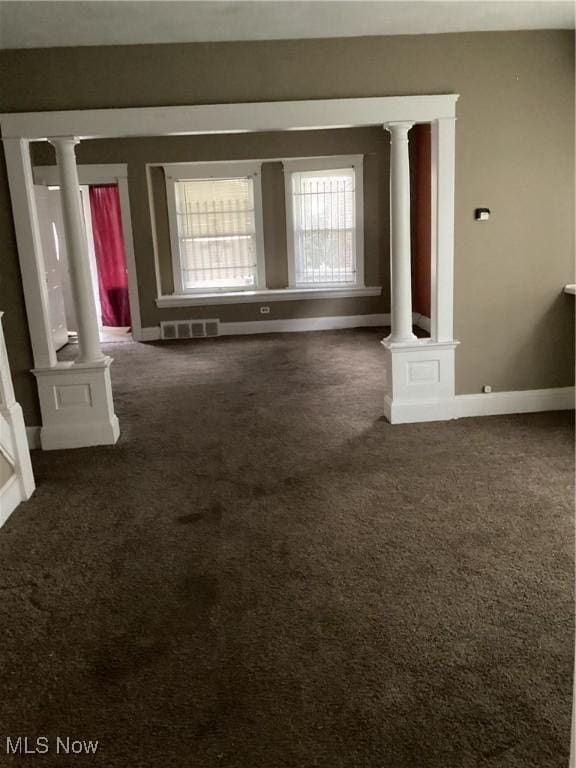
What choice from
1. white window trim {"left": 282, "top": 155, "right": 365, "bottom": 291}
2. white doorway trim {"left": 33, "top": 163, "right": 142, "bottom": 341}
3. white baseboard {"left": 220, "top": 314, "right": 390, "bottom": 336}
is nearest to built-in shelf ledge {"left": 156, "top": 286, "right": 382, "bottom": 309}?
Answer: white window trim {"left": 282, "top": 155, "right": 365, "bottom": 291}

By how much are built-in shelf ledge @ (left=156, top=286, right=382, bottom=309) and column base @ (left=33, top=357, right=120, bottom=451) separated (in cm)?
408

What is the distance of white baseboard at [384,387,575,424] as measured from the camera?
5125 millimetres

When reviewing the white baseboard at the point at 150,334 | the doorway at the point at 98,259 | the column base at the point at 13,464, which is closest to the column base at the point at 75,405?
the column base at the point at 13,464

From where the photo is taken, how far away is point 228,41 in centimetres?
448

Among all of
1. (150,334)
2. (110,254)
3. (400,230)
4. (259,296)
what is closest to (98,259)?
(110,254)

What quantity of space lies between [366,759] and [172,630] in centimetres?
96

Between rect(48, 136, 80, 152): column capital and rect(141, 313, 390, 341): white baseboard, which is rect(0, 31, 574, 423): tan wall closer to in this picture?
rect(48, 136, 80, 152): column capital

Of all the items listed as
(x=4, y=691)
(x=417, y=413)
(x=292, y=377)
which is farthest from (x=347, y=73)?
(x=4, y=691)

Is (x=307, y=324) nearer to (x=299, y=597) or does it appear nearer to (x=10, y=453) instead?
(x=10, y=453)

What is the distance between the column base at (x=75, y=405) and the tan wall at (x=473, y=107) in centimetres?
16

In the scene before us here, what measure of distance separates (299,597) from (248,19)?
11.0ft

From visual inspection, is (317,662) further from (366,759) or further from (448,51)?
(448,51)

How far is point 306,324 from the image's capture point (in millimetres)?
9148

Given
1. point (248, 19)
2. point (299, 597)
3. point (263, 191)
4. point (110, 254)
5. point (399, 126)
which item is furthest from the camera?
point (110, 254)
